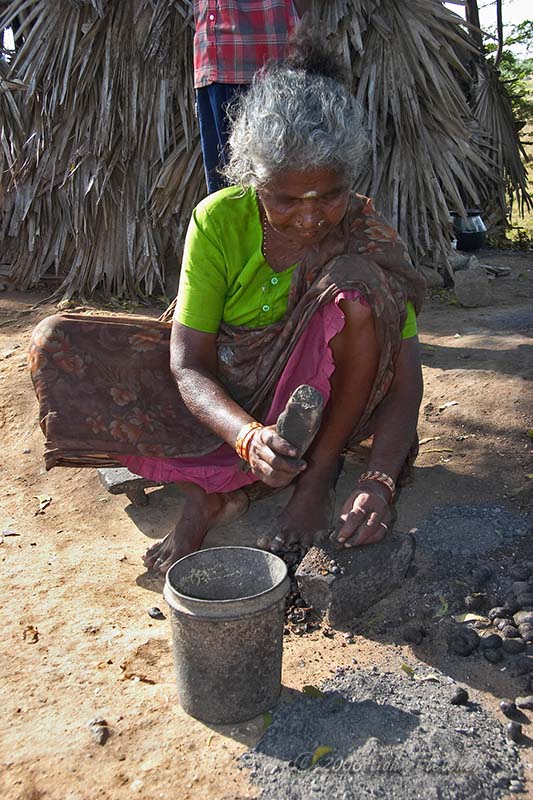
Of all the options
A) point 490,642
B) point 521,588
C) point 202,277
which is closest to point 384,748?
point 490,642

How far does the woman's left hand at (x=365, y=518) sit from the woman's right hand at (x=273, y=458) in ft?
1.06

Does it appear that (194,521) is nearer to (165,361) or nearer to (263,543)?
(263,543)

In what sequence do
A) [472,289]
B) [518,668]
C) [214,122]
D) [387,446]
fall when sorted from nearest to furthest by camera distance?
[518,668]
[387,446]
[214,122]
[472,289]

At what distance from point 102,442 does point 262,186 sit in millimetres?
1015

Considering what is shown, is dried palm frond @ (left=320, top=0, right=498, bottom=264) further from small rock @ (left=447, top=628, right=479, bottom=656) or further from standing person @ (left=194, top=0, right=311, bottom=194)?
small rock @ (left=447, top=628, right=479, bottom=656)

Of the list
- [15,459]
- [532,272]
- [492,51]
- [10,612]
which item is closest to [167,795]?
[10,612]

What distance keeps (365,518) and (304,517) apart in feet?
0.98

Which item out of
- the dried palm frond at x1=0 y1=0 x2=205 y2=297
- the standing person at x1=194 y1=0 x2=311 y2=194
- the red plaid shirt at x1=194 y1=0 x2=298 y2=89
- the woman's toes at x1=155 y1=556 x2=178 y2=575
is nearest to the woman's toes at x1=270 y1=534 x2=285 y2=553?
the woman's toes at x1=155 y1=556 x2=178 y2=575

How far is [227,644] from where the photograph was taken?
186cm

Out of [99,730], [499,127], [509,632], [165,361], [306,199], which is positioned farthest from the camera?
[499,127]

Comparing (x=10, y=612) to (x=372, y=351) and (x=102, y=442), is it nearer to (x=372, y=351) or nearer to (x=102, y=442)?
(x=102, y=442)

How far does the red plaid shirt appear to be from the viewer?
358 cm

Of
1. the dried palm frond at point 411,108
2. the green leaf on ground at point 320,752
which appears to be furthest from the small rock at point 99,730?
the dried palm frond at point 411,108

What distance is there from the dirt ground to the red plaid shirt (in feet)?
5.58
